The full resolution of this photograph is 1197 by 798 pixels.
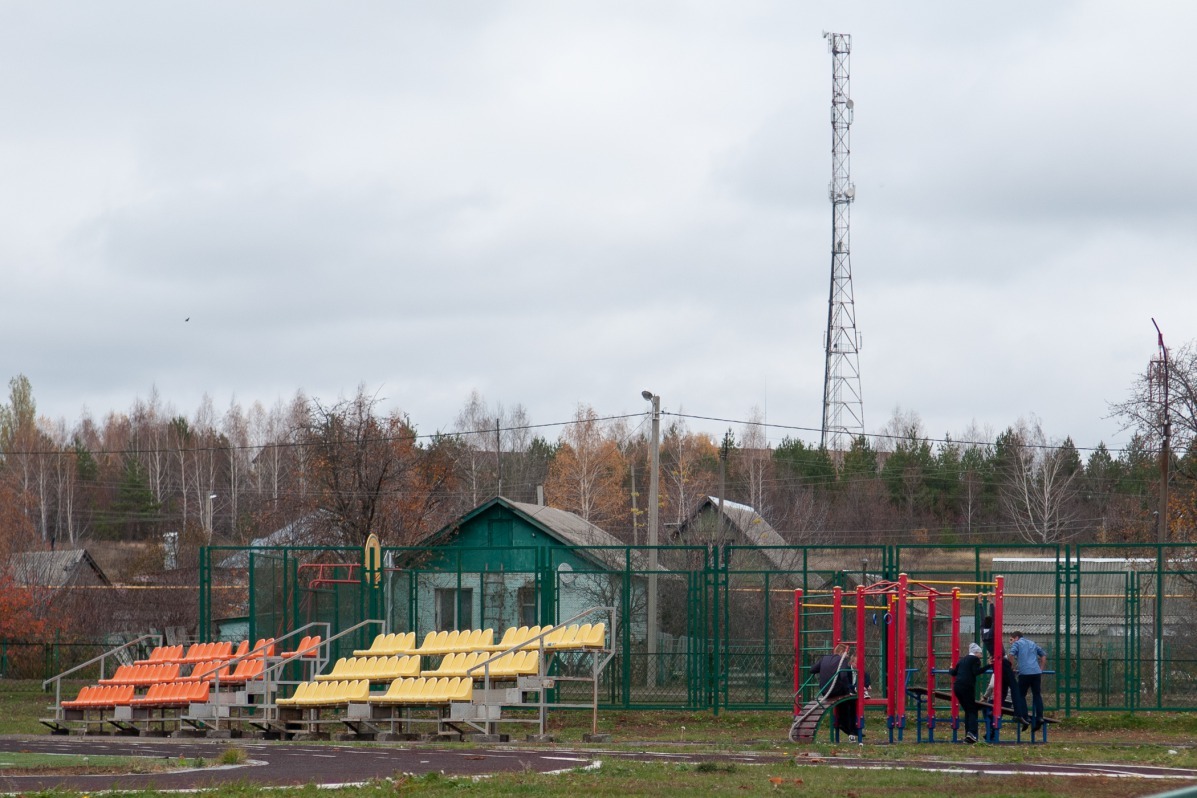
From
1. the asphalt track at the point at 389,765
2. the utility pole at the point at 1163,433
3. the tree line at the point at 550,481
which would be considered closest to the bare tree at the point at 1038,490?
the tree line at the point at 550,481

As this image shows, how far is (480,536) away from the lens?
127 feet

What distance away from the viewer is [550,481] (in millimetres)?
85688

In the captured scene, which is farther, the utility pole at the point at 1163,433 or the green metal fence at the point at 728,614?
the utility pole at the point at 1163,433

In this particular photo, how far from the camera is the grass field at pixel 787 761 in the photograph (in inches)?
473

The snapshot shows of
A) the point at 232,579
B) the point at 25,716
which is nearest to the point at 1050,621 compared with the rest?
the point at 25,716

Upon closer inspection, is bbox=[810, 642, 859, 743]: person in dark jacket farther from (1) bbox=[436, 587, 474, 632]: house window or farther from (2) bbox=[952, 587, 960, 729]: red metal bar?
(1) bbox=[436, 587, 474, 632]: house window

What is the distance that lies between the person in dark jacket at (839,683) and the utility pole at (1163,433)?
434 inches

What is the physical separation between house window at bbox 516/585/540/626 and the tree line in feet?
31.0

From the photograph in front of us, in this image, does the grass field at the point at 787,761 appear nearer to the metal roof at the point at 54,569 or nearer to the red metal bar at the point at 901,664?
the red metal bar at the point at 901,664

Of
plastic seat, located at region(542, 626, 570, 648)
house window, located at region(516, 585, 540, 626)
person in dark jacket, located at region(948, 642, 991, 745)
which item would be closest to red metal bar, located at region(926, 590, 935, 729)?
person in dark jacket, located at region(948, 642, 991, 745)

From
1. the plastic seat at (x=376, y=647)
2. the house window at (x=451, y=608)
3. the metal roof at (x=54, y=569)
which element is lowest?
the metal roof at (x=54, y=569)

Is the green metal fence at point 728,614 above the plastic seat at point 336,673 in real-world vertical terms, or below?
above

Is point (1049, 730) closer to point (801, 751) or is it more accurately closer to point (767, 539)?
point (801, 751)

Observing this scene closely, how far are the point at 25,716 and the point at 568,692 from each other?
10.8 m
